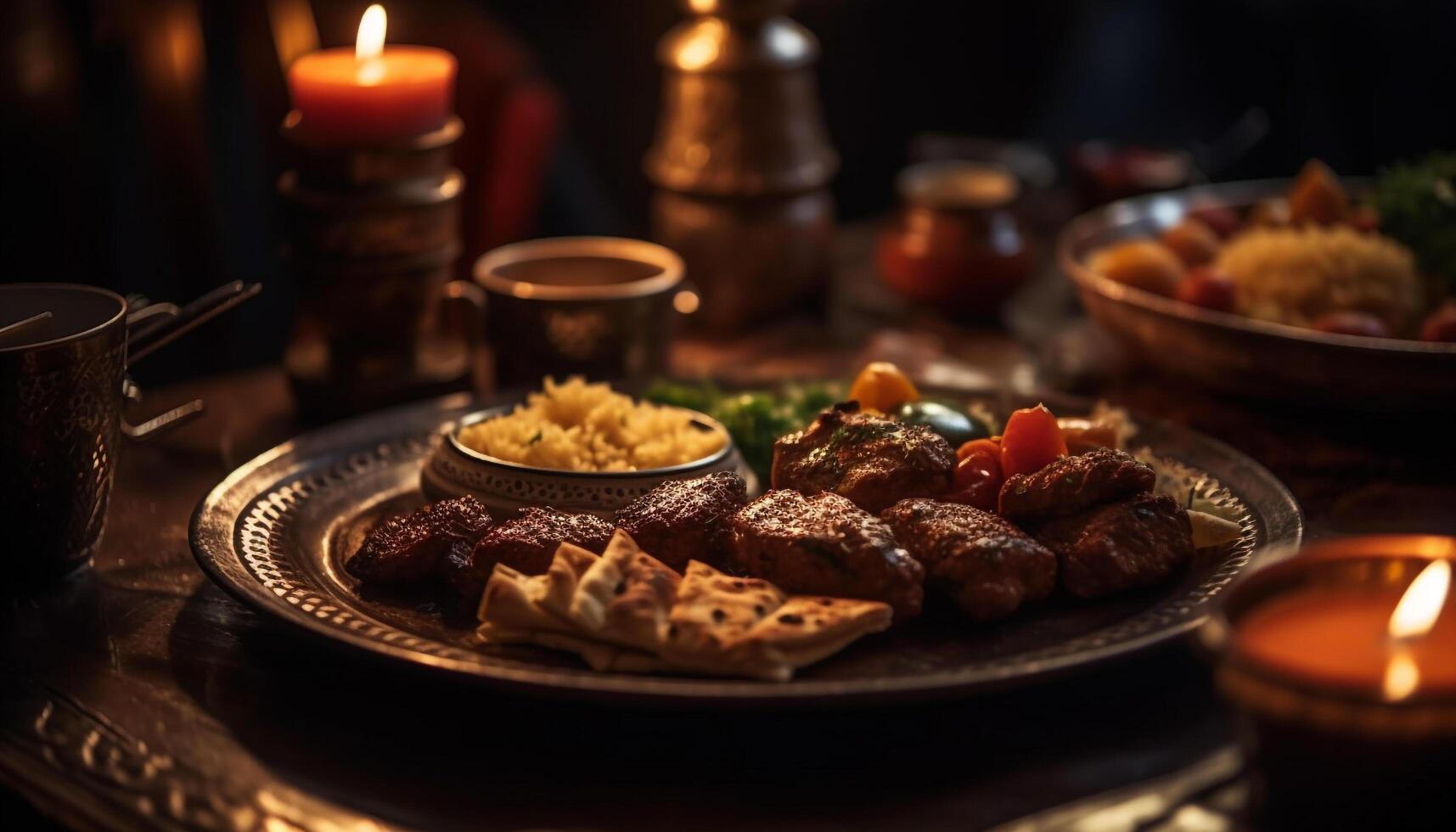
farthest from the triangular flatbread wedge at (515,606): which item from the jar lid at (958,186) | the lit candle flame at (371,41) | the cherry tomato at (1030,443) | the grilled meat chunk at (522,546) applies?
the jar lid at (958,186)

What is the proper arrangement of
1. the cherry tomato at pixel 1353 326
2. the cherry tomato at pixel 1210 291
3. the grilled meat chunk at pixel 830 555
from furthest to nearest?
the cherry tomato at pixel 1210 291 < the cherry tomato at pixel 1353 326 < the grilled meat chunk at pixel 830 555

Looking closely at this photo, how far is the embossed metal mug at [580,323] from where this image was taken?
277 centimetres

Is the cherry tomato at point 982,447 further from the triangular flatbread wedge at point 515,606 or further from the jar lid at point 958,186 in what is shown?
the jar lid at point 958,186

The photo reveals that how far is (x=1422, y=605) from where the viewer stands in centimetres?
125

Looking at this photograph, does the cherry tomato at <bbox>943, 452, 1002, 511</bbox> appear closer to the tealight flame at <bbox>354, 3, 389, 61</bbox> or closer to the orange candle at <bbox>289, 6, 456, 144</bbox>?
the orange candle at <bbox>289, 6, 456, 144</bbox>

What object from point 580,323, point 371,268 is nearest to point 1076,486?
point 580,323

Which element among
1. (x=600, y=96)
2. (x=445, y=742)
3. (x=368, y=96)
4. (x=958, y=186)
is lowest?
(x=445, y=742)

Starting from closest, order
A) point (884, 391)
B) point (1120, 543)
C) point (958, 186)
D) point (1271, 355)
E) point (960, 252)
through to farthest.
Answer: point (1120, 543)
point (884, 391)
point (1271, 355)
point (960, 252)
point (958, 186)

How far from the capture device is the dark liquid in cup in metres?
3.01

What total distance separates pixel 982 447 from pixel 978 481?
0.23 feet

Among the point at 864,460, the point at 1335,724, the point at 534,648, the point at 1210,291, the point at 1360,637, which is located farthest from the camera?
the point at 1210,291

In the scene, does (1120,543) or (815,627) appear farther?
(1120,543)

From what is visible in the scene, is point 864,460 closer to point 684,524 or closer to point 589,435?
point 684,524

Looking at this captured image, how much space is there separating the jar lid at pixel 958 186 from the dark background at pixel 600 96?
1227mm
